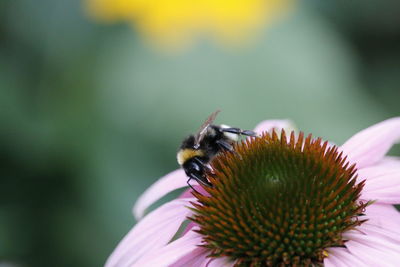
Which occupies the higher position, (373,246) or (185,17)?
(185,17)

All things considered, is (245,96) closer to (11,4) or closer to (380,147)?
(11,4)

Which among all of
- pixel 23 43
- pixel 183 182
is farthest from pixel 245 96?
pixel 183 182

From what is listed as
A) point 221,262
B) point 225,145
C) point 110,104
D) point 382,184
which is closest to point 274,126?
point 225,145

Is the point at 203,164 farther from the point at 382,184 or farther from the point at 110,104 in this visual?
the point at 110,104

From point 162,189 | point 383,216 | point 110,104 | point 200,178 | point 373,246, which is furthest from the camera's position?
point 110,104

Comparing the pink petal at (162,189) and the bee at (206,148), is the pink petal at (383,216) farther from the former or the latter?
the pink petal at (162,189)
